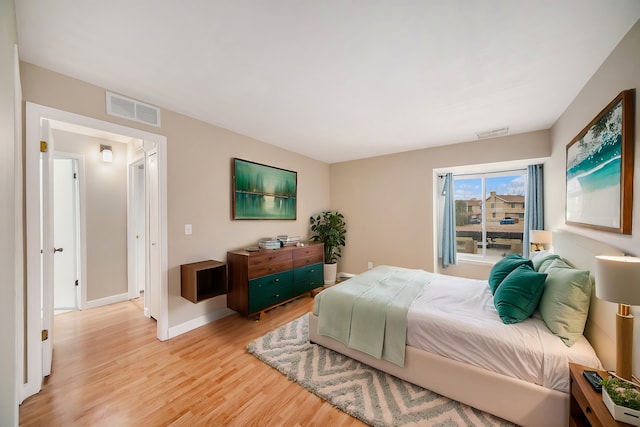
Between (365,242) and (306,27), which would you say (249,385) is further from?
(365,242)

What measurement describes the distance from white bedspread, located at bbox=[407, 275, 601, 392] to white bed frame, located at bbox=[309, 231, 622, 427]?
0.06 meters

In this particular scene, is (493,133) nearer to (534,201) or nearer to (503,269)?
(534,201)

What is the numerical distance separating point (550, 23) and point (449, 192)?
3.13 m

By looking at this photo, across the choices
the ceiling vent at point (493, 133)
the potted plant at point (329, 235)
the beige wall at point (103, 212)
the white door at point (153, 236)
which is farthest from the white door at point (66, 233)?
the ceiling vent at point (493, 133)

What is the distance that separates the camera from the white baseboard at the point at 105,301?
335cm

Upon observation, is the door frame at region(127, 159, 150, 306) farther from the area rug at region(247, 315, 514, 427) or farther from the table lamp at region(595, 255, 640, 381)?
the table lamp at region(595, 255, 640, 381)

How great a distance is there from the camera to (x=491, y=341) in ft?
5.22

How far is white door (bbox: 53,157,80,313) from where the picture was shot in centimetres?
330

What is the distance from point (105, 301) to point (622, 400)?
5.23 metres

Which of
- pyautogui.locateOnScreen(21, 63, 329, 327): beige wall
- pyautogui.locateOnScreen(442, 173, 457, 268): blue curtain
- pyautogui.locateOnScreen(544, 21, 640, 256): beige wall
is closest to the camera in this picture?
pyautogui.locateOnScreen(544, 21, 640, 256): beige wall

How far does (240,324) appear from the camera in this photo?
2934 millimetres

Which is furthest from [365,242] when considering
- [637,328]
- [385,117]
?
[637,328]

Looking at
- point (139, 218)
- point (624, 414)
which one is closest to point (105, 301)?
point (139, 218)

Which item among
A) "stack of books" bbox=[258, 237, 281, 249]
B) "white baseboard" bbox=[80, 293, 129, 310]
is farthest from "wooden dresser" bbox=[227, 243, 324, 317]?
"white baseboard" bbox=[80, 293, 129, 310]
